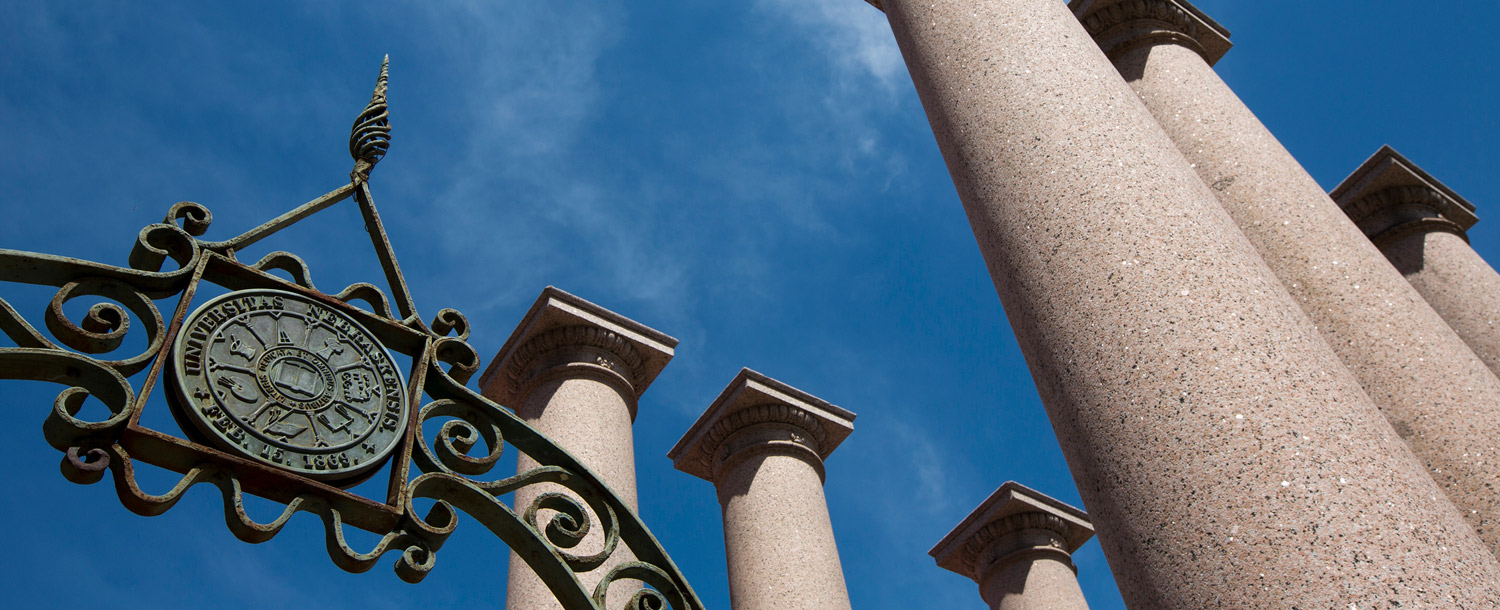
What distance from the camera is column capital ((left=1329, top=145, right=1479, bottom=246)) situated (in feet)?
76.8

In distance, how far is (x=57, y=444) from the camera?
711cm

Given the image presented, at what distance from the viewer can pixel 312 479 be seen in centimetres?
809

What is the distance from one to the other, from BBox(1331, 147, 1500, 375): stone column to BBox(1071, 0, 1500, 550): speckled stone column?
7.67 meters

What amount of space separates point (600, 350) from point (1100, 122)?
14434 millimetres

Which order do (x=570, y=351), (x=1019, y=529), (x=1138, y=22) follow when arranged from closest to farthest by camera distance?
(x=1138, y=22), (x=570, y=351), (x=1019, y=529)

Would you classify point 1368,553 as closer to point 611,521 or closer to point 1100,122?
point 1100,122

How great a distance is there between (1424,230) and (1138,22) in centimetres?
980

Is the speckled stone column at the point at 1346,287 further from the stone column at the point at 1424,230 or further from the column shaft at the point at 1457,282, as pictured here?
the stone column at the point at 1424,230

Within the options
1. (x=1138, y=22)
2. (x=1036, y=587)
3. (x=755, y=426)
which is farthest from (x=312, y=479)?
(x=1036, y=587)

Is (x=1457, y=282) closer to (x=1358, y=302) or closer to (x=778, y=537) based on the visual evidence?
(x=1358, y=302)

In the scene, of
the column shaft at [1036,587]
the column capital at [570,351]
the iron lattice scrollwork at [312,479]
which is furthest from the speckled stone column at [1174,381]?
the column shaft at [1036,587]

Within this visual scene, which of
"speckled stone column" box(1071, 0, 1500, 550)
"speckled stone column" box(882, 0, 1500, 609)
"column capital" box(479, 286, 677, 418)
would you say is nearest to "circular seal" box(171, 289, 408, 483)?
"speckled stone column" box(882, 0, 1500, 609)

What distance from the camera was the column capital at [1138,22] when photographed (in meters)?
17.6

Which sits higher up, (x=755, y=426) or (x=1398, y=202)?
→ (x=1398, y=202)
